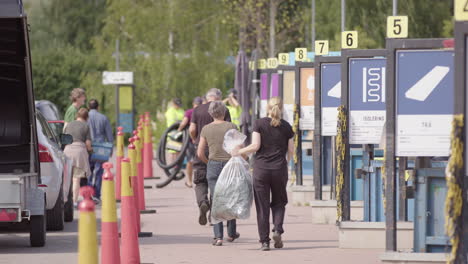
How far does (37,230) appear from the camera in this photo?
15438 millimetres

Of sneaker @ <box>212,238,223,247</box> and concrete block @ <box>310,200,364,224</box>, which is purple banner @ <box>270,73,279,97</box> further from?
sneaker @ <box>212,238,223,247</box>

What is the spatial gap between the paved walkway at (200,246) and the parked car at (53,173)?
230 millimetres

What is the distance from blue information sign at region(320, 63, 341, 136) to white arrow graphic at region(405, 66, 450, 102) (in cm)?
640

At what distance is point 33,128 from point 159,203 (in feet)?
26.0

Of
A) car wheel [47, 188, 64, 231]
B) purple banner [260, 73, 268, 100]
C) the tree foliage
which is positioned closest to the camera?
car wheel [47, 188, 64, 231]

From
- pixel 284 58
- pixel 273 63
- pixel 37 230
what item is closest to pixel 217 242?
pixel 37 230

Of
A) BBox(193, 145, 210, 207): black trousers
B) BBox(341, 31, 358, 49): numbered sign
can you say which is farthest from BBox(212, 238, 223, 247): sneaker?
BBox(341, 31, 358, 49): numbered sign

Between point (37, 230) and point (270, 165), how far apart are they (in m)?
2.55

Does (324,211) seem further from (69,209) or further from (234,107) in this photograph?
(234,107)

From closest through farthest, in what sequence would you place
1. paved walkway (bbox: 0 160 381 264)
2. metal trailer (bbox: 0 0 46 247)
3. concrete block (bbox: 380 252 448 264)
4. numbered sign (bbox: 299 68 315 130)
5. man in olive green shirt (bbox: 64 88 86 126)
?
concrete block (bbox: 380 252 448 264) → paved walkway (bbox: 0 160 381 264) → metal trailer (bbox: 0 0 46 247) → numbered sign (bbox: 299 68 315 130) → man in olive green shirt (bbox: 64 88 86 126)

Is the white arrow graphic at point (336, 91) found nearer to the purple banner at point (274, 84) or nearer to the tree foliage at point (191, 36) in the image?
the purple banner at point (274, 84)

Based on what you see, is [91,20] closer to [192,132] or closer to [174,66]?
[174,66]

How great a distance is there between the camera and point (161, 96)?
52.1 metres

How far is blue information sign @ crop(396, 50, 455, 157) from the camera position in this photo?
1230 cm
